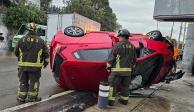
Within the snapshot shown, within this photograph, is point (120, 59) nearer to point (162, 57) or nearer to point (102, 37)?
point (102, 37)

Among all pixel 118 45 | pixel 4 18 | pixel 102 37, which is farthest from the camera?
pixel 4 18

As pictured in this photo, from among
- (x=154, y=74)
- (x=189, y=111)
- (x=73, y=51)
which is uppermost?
(x=73, y=51)

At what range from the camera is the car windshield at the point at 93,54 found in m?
7.84

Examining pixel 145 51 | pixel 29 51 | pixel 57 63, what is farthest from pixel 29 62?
pixel 145 51

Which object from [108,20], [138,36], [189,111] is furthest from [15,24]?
[108,20]

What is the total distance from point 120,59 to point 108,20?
62.5 meters

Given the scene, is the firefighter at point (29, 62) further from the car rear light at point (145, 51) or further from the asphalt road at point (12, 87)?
the car rear light at point (145, 51)

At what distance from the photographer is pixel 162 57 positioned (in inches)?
365

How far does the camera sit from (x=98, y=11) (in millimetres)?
59969

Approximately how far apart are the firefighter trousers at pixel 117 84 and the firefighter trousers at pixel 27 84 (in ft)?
5.13

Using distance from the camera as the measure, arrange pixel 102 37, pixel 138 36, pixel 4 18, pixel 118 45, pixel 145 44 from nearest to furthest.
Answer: pixel 118 45
pixel 102 37
pixel 145 44
pixel 138 36
pixel 4 18

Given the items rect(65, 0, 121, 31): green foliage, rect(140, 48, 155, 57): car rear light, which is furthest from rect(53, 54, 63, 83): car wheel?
rect(65, 0, 121, 31): green foliage

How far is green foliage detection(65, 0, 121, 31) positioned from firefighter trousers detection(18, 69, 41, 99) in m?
48.1

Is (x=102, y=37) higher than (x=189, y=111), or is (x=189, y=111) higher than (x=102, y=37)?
(x=102, y=37)
